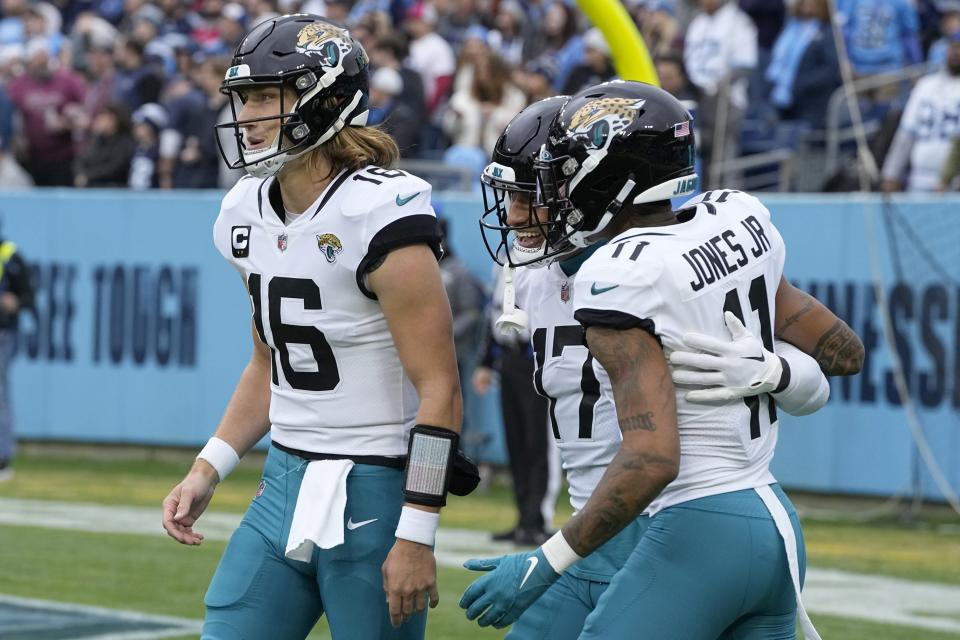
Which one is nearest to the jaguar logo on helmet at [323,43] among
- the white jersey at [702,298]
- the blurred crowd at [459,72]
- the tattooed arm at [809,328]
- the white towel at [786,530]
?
the white jersey at [702,298]

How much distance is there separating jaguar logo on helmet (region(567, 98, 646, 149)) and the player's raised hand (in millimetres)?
1343

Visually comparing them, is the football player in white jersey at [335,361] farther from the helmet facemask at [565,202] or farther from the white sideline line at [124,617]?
the white sideline line at [124,617]

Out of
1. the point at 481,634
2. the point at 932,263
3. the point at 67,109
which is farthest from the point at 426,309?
the point at 67,109

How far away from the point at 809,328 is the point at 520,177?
2.38 feet

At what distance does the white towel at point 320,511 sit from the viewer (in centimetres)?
373

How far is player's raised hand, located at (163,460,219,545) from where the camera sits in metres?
4.12

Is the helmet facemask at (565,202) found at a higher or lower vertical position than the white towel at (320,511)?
higher

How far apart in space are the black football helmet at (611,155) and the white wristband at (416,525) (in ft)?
2.17

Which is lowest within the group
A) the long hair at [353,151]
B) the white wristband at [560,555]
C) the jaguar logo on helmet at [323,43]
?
the white wristband at [560,555]

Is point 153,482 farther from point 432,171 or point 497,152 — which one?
point 497,152

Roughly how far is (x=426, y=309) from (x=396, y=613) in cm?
65

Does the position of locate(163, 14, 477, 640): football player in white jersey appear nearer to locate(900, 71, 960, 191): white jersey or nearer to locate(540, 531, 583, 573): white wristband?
A: locate(540, 531, 583, 573): white wristband

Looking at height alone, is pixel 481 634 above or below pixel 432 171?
below

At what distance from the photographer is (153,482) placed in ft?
41.6
